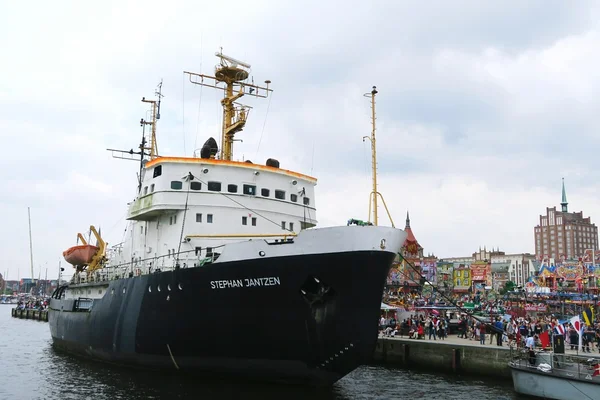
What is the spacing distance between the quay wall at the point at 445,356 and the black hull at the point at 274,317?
28.1ft

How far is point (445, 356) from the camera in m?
25.5

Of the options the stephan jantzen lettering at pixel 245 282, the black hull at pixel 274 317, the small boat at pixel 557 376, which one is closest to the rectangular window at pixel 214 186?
the black hull at pixel 274 317

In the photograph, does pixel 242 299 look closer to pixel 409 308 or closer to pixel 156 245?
pixel 156 245

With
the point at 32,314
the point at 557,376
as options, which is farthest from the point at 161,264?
the point at 32,314

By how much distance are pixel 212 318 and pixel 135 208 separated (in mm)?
8804

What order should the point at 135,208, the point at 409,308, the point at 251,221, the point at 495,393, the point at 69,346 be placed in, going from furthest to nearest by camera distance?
the point at 409,308 → the point at 69,346 → the point at 135,208 → the point at 251,221 → the point at 495,393

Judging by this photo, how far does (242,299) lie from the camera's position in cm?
1806

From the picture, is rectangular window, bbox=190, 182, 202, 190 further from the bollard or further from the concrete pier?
the concrete pier

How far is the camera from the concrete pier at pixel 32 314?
79500 millimetres

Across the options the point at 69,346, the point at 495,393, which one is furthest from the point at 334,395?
the point at 69,346

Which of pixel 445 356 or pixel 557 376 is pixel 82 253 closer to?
pixel 445 356

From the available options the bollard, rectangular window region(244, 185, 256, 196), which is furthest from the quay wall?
rectangular window region(244, 185, 256, 196)

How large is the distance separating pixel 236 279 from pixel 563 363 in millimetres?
Result: 11147

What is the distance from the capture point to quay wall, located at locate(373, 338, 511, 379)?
23.4 m
